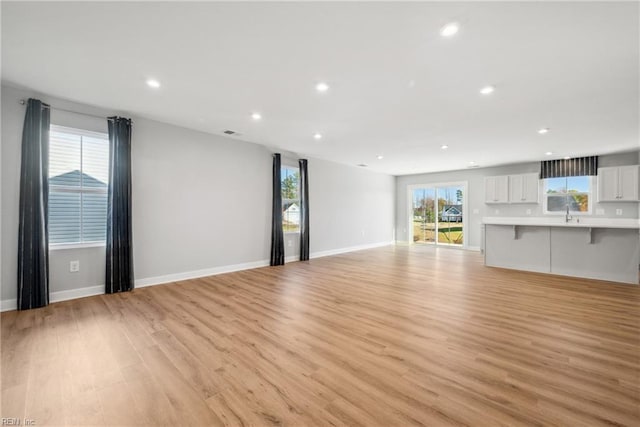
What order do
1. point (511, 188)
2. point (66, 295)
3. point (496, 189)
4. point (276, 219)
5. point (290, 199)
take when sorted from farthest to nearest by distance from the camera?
1. point (496, 189)
2. point (511, 188)
3. point (290, 199)
4. point (276, 219)
5. point (66, 295)

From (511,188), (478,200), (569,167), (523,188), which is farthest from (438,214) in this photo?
(569,167)

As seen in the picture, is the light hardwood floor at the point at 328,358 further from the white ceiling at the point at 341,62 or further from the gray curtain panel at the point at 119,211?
the white ceiling at the point at 341,62

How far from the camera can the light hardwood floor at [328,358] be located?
62.1 inches

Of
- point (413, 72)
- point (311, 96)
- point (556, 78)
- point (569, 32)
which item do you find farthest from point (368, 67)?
point (556, 78)

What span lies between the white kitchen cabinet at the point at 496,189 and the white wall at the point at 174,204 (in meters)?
6.03

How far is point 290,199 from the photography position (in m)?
6.55

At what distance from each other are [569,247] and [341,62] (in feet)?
17.8

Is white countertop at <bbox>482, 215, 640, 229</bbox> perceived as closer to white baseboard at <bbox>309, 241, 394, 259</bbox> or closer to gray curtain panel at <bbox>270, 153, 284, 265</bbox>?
white baseboard at <bbox>309, 241, 394, 259</bbox>

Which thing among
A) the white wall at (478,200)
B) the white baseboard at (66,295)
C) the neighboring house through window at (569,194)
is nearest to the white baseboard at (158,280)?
the white baseboard at (66,295)

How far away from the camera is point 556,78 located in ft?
9.29

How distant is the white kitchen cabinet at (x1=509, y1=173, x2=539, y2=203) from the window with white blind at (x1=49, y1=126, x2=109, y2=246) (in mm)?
9472

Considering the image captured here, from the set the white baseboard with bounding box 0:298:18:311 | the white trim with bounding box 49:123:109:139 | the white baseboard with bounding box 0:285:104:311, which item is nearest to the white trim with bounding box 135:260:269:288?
the white baseboard with bounding box 0:285:104:311

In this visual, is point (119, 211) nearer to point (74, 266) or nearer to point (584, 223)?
point (74, 266)

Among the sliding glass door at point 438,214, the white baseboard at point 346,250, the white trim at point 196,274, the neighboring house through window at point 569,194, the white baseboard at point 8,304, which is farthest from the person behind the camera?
the sliding glass door at point 438,214
